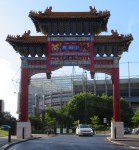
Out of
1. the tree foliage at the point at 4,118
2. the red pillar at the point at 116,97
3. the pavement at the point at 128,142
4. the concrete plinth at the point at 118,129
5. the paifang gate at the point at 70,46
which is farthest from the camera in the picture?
the tree foliage at the point at 4,118

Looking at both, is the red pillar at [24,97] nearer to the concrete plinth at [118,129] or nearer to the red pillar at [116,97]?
the concrete plinth at [118,129]

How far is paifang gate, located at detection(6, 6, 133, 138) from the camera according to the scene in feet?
95.3

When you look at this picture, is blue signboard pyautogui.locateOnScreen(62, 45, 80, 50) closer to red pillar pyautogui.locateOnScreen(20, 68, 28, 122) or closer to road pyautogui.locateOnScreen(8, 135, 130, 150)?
red pillar pyautogui.locateOnScreen(20, 68, 28, 122)

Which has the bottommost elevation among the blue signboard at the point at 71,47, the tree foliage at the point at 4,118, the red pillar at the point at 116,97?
the tree foliage at the point at 4,118

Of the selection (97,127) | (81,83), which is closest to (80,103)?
(97,127)

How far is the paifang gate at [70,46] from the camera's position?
2905cm

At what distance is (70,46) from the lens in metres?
29.4

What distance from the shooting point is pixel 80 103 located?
7675 cm

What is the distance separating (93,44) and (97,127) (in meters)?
42.6

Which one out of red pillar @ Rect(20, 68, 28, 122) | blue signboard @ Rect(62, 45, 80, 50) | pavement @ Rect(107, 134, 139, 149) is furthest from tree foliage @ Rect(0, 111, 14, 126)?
pavement @ Rect(107, 134, 139, 149)

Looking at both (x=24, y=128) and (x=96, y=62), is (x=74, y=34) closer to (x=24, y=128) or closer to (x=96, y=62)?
(x=96, y=62)

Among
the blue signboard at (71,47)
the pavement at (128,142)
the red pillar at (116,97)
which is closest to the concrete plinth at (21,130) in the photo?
the pavement at (128,142)

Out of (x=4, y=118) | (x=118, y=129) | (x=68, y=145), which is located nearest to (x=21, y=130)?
(x=118, y=129)

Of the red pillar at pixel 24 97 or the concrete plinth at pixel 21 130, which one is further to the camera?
the red pillar at pixel 24 97
